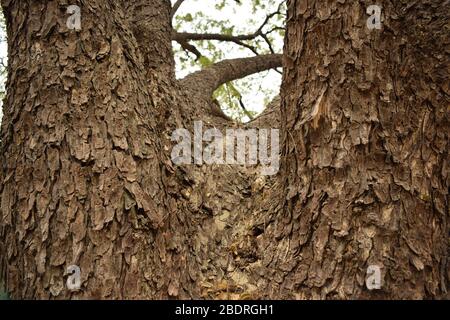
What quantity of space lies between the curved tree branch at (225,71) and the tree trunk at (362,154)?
2.42m

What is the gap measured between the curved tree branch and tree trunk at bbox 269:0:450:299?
2419mm

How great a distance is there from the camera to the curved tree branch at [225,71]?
459cm

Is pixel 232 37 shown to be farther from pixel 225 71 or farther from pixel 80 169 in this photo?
pixel 80 169

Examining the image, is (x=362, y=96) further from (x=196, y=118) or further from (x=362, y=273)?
(x=196, y=118)

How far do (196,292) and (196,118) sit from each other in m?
1.43

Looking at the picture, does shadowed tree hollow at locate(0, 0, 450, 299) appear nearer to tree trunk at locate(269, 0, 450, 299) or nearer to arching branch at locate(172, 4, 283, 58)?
tree trunk at locate(269, 0, 450, 299)

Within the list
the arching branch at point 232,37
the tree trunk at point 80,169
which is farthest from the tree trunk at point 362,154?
the arching branch at point 232,37

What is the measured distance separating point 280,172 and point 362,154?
0.48 m

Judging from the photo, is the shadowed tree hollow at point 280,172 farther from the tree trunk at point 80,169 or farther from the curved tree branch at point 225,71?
the curved tree branch at point 225,71

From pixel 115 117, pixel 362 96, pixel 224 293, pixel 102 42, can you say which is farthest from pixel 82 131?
pixel 362 96

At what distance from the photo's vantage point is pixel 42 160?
6.53ft

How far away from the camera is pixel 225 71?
5180 millimetres

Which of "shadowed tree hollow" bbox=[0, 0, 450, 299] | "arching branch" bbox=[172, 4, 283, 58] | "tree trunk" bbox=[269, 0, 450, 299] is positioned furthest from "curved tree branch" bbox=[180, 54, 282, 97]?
"tree trunk" bbox=[269, 0, 450, 299]

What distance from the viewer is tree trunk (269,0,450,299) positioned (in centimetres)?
186
